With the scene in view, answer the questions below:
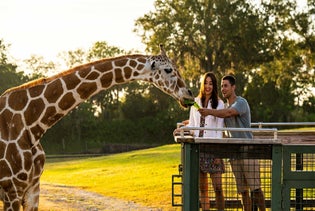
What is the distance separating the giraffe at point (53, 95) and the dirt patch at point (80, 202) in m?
5.52

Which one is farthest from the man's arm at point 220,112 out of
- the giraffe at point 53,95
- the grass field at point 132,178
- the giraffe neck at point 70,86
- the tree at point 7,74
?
the tree at point 7,74

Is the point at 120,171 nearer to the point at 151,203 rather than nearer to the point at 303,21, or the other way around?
the point at 151,203

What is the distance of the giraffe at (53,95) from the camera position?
6797 mm

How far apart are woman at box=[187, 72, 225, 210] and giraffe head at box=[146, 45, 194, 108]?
37 centimetres

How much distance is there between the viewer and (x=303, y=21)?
114ft

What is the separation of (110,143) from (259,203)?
124ft

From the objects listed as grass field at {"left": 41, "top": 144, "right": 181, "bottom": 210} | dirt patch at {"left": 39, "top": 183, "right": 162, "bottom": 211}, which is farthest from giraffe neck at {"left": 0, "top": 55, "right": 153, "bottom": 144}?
grass field at {"left": 41, "top": 144, "right": 181, "bottom": 210}

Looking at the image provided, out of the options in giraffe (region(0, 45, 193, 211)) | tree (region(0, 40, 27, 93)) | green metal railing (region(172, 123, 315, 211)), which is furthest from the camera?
tree (region(0, 40, 27, 93))

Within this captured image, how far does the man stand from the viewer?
680 cm

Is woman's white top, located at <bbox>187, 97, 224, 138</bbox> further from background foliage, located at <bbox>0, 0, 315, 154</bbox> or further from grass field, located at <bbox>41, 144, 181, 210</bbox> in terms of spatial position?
background foliage, located at <bbox>0, 0, 315, 154</bbox>

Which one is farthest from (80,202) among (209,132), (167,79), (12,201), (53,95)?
(167,79)

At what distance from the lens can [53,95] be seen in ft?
23.1

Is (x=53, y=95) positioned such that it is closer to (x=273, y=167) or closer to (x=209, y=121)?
(x=209, y=121)

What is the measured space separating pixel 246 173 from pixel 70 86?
80.1 inches
